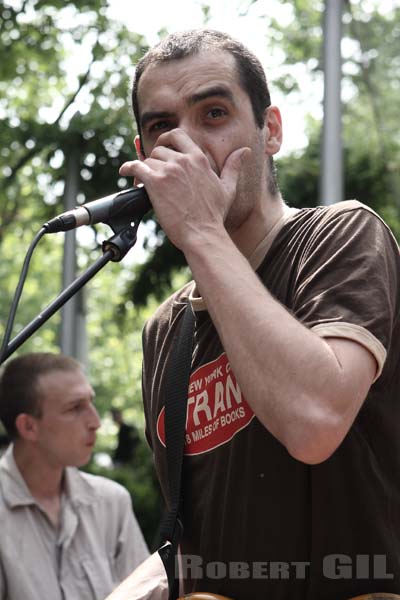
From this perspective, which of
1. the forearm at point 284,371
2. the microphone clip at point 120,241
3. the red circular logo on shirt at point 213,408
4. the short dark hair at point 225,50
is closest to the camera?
the forearm at point 284,371

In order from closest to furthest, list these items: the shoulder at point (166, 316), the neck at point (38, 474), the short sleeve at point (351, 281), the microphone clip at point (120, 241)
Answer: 1. the short sleeve at point (351, 281)
2. the microphone clip at point (120, 241)
3. the shoulder at point (166, 316)
4. the neck at point (38, 474)

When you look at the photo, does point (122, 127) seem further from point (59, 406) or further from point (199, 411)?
point (199, 411)

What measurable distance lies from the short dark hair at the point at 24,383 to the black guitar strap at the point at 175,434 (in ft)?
9.38

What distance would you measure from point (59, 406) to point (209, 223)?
3299 mm

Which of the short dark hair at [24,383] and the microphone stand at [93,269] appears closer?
the microphone stand at [93,269]

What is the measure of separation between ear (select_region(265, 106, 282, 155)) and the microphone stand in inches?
21.3

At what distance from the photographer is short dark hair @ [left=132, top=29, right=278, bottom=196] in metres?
2.32

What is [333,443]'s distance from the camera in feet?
5.54

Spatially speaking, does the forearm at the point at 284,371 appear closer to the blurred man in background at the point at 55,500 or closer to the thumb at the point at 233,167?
the thumb at the point at 233,167

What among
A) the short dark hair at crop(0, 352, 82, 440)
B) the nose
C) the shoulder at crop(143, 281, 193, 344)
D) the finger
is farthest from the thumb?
the short dark hair at crop(0, 352, 82, 440)

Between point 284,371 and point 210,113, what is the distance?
0.73 m

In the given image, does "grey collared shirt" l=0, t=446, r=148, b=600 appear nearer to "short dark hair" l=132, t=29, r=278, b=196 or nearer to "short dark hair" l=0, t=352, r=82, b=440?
"short dark hair" l=0, t=352, r=82, b=440

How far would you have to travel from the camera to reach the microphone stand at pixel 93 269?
1.86 meters

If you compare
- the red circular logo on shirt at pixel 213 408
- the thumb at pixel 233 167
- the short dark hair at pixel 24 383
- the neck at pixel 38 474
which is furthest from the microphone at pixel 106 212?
Answer: the short dark hair at pixel 24 383
